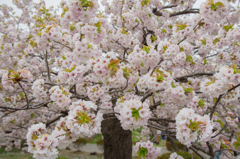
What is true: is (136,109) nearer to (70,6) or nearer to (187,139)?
(187,139)

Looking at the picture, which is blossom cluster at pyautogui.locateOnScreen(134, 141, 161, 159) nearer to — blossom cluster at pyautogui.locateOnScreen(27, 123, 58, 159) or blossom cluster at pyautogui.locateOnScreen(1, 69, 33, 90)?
blossom cluster at pyautogui.locateOnScreen(27, 123, 58, 159)

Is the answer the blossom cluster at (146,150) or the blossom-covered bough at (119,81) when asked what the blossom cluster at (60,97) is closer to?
the blossom-covered bough at (119,81)

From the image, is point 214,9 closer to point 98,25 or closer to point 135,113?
point 98,25

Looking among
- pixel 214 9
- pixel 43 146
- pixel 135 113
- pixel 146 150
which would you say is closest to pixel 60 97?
pixel 43 146

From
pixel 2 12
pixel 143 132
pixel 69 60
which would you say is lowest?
pixel 143 132

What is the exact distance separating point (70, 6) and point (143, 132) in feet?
20.1

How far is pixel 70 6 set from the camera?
2109 millimetres

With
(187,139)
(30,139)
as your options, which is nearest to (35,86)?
(30,139)

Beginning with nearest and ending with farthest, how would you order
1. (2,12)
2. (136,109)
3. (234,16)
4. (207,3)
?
(136,109) < (207,3) < (234,16) < (2,12)

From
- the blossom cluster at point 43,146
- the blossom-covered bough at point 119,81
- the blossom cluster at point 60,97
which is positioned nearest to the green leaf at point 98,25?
the blossom-covered bough at point 119,81

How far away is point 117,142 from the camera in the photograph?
4.69 meters

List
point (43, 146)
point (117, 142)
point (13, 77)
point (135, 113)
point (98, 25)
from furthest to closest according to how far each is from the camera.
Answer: point (117, 142) < point (98, 25) < point (13, 77) < point (135, 113) < point (43, 146)

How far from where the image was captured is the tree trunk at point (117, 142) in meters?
4.67

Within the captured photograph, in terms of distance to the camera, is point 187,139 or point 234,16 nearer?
point 187,139
